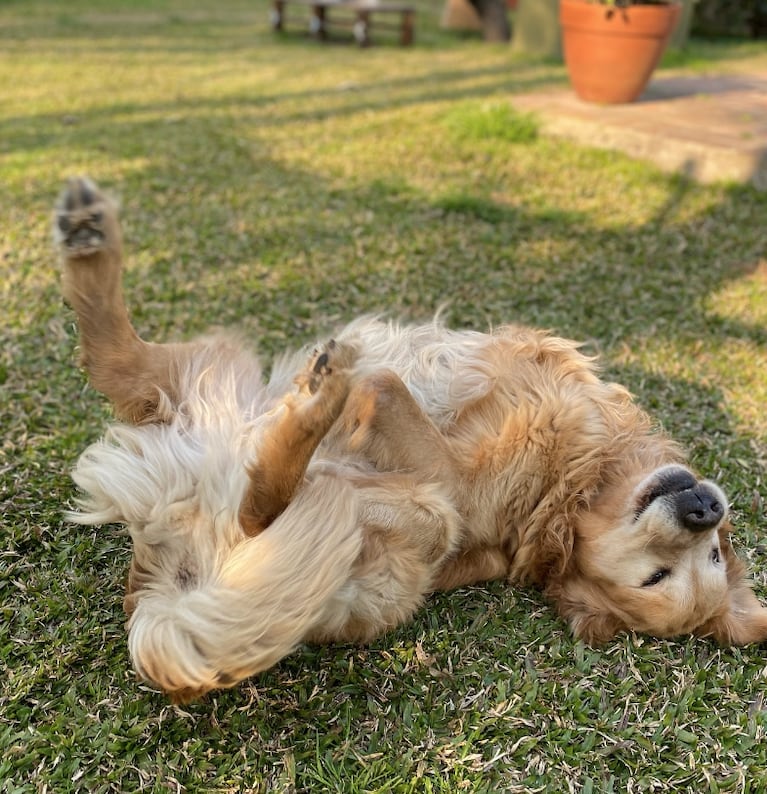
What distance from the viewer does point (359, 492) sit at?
7.59 feet

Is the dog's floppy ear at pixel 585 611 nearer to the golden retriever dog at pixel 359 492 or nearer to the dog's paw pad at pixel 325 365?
the golden retriever dog at pixel 359 492

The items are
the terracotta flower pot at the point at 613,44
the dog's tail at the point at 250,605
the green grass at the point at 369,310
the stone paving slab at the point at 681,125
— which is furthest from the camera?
the terracotta flower pot at the point at 613,44

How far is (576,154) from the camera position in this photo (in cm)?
636

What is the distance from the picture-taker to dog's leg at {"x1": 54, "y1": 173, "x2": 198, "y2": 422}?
99.1 inches

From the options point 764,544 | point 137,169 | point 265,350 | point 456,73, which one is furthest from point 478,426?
point 456,73

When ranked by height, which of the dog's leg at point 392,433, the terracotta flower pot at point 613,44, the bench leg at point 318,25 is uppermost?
the bench leg at point 318,25

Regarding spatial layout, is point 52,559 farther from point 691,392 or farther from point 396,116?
point 396,116

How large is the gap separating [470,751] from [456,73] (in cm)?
930

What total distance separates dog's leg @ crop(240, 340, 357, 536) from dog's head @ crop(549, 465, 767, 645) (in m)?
1.04

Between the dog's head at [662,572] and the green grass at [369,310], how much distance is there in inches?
3.0

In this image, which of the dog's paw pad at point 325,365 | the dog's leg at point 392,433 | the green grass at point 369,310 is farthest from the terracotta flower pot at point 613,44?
the dog's paw pad at point 325,365

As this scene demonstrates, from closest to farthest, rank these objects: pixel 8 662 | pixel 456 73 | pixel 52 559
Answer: pixel 8 662, pixel 52 559, pixel 456 73

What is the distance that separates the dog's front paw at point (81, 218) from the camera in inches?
93.4

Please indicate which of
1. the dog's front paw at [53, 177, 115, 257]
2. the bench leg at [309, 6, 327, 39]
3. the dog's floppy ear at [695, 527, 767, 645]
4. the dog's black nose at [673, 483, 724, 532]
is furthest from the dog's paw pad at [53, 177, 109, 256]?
the bench leg at [309, 6, 327, 39]
